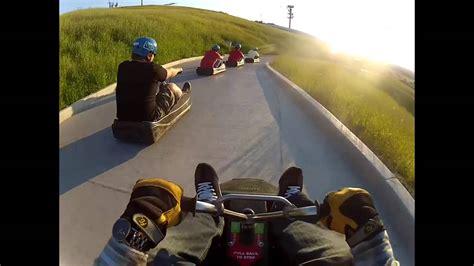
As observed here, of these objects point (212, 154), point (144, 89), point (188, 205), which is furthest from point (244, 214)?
point (144, 89)

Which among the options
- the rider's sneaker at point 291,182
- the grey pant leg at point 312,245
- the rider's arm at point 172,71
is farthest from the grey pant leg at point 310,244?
the rider's arm at point 172,71

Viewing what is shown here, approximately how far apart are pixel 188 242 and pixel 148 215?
0.77 ft

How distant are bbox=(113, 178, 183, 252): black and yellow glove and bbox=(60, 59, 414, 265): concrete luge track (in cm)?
42

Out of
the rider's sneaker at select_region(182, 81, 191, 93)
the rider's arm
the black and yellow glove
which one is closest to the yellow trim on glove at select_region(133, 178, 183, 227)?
the black and yellow glove

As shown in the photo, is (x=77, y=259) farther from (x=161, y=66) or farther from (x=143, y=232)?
(x=161, y=66)

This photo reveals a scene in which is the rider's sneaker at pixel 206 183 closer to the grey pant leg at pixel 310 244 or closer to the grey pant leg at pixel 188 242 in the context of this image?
the grey pant leg at pixel 188 242

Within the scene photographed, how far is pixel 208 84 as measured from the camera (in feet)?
7.11

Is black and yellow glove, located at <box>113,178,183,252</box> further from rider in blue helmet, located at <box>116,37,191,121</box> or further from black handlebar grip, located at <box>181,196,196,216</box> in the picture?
rider in blue helmet, located at <box>116,37,191,121</box>

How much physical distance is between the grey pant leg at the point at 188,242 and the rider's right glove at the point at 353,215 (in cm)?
24

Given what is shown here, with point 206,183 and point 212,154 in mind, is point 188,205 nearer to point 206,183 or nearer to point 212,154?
point 206,183

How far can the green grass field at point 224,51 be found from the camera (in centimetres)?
99

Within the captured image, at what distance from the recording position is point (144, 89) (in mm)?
1812
